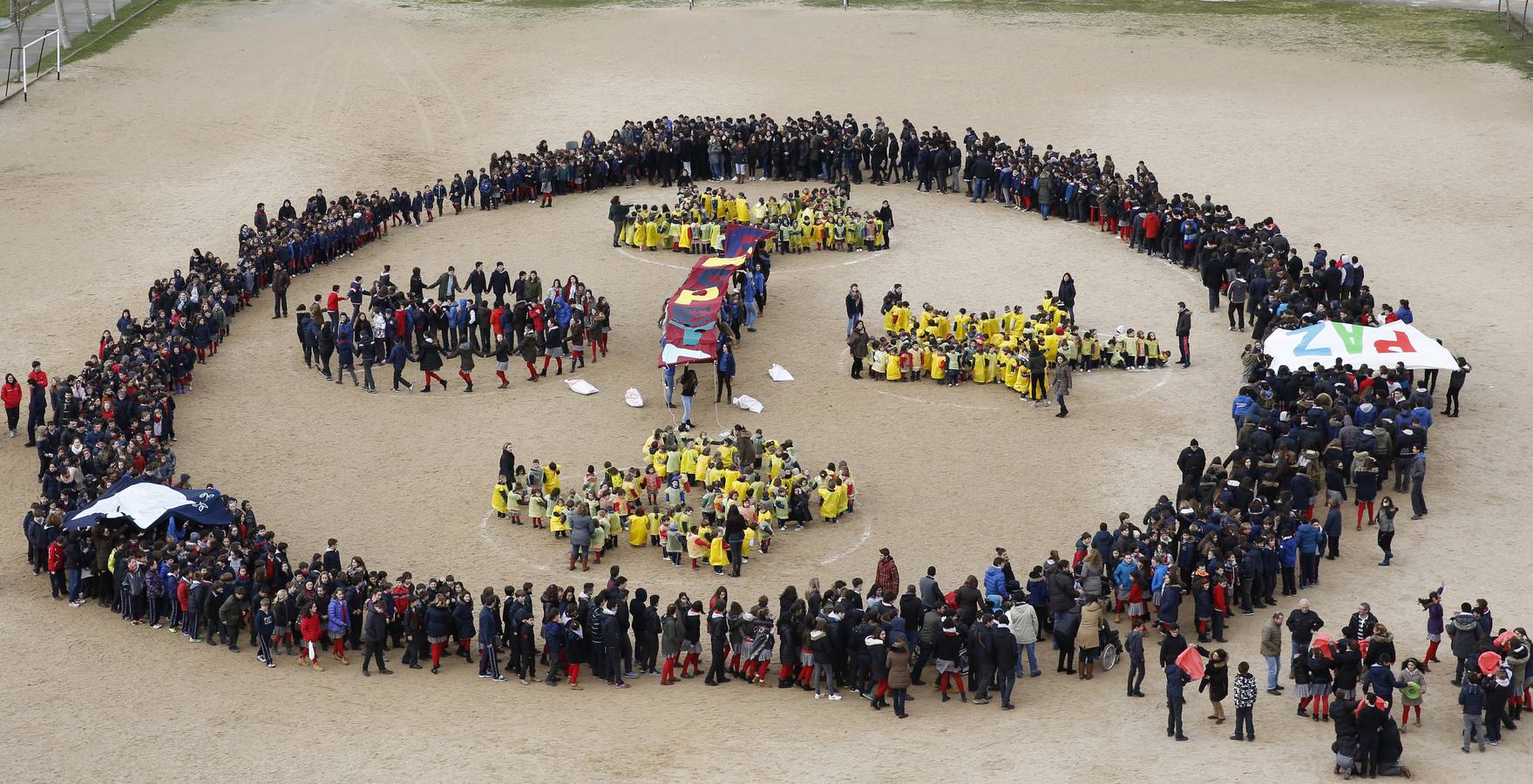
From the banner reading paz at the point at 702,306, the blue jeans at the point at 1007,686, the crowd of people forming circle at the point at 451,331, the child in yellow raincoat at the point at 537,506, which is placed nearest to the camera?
the blue jeans at the point at 1007,686

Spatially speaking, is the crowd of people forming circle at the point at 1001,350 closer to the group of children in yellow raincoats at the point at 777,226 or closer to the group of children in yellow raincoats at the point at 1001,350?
the group of children in yellow raincoats at the point at 1001,350

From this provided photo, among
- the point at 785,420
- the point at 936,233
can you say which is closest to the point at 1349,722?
the point at 785,420

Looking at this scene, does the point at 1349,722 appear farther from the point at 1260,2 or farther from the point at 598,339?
the point at 1260,2

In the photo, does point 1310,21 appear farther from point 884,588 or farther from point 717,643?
point 717,643

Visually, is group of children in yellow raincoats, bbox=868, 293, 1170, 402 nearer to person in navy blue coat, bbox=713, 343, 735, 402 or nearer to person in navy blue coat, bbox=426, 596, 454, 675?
person in navy blue coat, bbox=713, 343, 735, 402

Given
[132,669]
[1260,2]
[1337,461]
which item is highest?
[1260,2]

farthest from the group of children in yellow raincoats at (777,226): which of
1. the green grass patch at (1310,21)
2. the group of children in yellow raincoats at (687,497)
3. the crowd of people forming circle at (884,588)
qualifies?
the green grass patch at (1310,21)

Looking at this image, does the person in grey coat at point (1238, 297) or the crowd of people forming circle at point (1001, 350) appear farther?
the person in grey coat at point (1238, 297)
